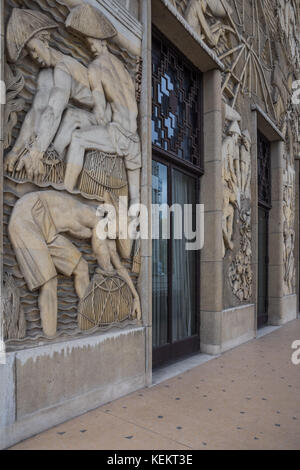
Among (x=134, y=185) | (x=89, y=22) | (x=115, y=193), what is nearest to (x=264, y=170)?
(x=134, y=185)

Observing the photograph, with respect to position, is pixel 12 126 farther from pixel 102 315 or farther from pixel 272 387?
pixel 272 387

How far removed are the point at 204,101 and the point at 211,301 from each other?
11.4 ft

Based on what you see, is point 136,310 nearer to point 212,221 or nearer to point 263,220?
point 212,221

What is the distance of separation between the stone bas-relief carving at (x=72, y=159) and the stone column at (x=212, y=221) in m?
2.15

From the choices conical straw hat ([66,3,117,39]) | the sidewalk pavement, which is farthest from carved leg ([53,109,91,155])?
the sidewalk pavement

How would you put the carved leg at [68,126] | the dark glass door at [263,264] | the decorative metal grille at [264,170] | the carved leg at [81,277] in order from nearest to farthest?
the carved leg at [68,126] → the carved leg at [81,277] → the decorative metal grille at [264,170] → the dark glass door at [263,264]

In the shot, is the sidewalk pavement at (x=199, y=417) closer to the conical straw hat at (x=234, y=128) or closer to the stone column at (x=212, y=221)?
the stone column at (x=212, y=221)

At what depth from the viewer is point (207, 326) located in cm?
608

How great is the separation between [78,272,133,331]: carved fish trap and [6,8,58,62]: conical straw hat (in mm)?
2188

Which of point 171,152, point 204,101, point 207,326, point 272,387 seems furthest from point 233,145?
point 272,387

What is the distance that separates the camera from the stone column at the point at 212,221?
603cm


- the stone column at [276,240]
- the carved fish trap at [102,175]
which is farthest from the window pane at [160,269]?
the stone column at [276,240]

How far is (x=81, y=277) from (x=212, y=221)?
318 centimetres

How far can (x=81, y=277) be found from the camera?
11.7 feet
